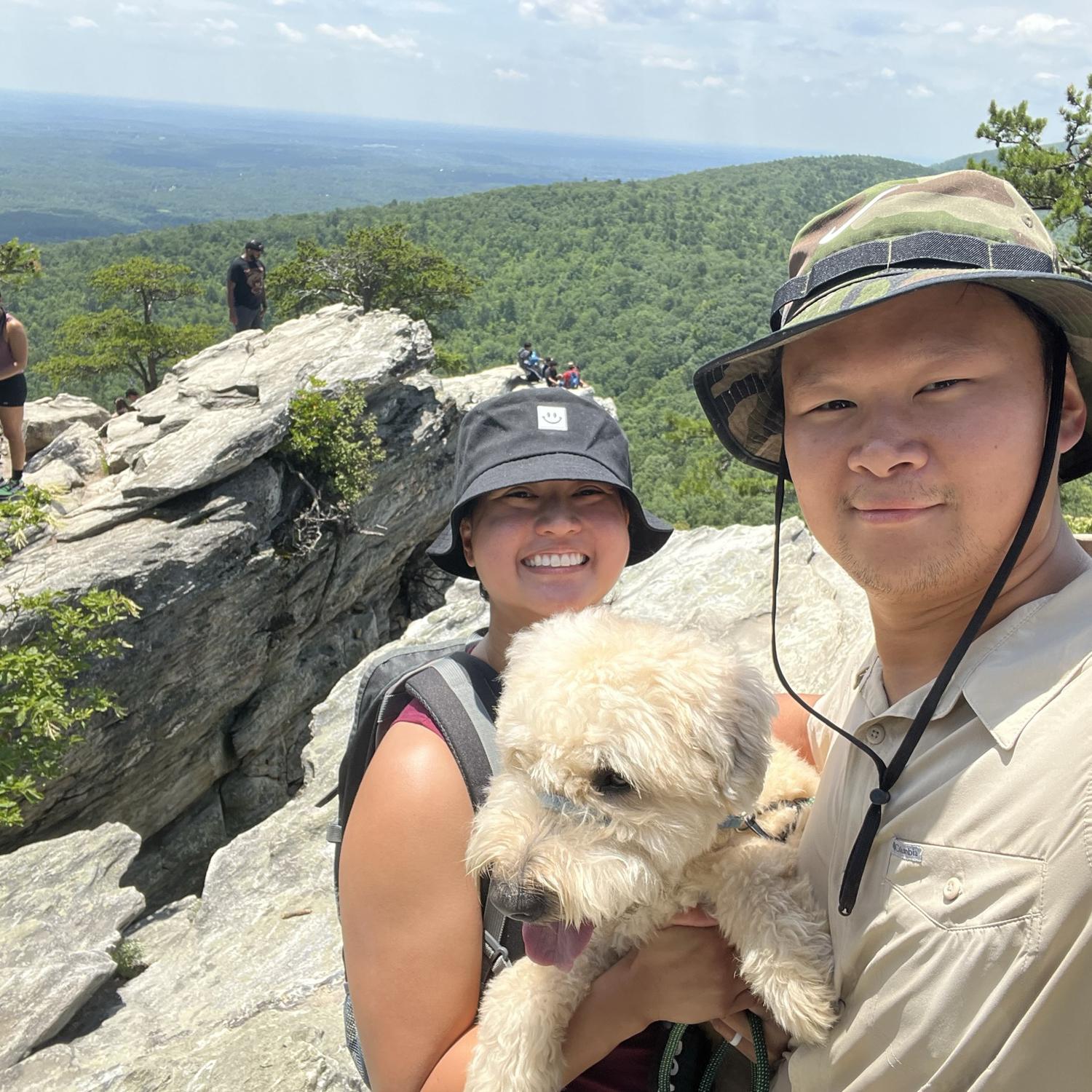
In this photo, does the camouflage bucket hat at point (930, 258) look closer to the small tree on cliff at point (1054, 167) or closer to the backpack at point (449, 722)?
the backpack at point (449, 722)

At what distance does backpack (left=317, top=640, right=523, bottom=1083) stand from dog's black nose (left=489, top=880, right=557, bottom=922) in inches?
9.0

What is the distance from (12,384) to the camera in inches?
413

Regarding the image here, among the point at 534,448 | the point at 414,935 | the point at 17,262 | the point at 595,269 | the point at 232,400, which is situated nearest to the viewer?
the point at 414,935

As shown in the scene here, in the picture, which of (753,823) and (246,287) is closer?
(753,823)

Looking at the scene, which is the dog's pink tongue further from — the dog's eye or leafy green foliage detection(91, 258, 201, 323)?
leafy green foliage detection(91, 258, 201, 323)

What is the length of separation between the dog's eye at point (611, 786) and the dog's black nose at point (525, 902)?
23cm

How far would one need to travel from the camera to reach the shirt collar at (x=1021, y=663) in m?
1.21

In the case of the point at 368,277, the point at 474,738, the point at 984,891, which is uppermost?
the point at 368,277

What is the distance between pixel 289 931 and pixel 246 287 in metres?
17.2

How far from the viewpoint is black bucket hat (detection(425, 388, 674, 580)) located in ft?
7.44

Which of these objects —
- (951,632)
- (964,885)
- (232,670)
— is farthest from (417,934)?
(232,670)

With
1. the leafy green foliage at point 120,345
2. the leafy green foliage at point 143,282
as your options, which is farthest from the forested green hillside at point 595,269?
the leafy green foliage at point 120,345

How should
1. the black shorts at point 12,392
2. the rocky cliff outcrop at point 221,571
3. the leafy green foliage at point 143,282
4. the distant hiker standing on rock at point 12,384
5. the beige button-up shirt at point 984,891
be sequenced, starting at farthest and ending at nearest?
the leafy green foliage at point 143,282
the rocky cliff outcrop at point 221,571
the black shorts at point 12,392
the distant hiker standing on rock at point 12,384
the beige button-up shirt at point 984,891

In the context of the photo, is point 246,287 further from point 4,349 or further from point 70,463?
point 4,349
